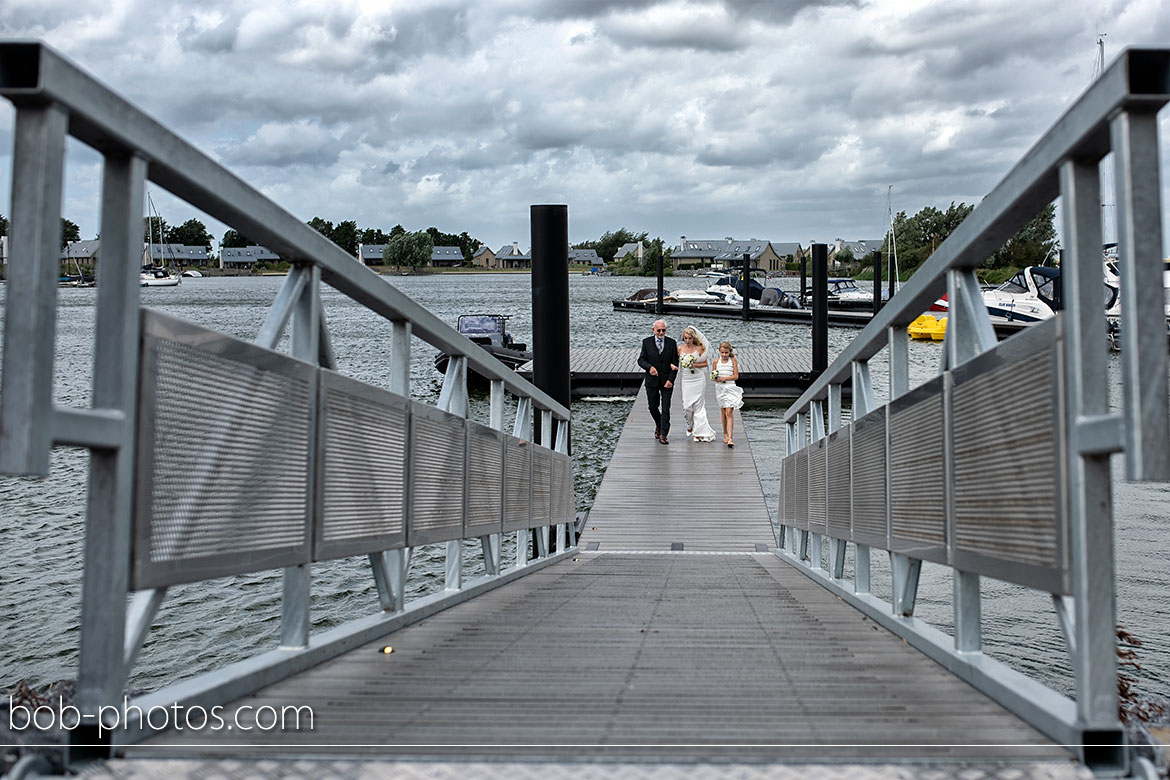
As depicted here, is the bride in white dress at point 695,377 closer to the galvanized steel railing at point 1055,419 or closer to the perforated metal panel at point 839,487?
the perforated metal panel at point 839,487

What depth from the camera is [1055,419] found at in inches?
97.0

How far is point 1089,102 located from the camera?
2.29 meters

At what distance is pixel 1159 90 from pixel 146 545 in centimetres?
222

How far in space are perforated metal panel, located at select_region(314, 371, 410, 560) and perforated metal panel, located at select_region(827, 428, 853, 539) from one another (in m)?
2.30

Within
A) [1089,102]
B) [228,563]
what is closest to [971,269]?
[1089,102]

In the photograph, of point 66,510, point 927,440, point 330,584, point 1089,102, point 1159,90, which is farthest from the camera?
point 66,510

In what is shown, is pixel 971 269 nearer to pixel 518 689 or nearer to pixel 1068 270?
pixel 1068 270

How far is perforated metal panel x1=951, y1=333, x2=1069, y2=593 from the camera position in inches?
97.7

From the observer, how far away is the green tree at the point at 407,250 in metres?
130

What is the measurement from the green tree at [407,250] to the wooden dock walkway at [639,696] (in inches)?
5035

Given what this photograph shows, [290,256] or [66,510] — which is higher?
[290,256]

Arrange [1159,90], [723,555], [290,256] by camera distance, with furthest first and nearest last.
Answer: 1. [723,555]
2. [290,256]
3. [1159,90]

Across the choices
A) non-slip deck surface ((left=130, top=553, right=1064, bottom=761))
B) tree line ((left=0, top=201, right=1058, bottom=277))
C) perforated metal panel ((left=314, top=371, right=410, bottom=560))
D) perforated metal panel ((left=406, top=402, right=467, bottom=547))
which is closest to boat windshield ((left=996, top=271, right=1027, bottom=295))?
tree line ((left=0, top=201, right=1058, bottom=277))

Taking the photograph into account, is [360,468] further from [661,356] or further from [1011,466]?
[661,356]
